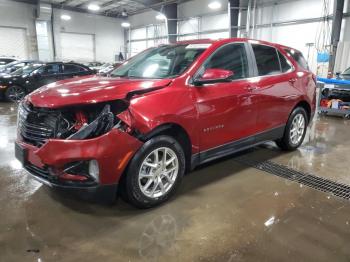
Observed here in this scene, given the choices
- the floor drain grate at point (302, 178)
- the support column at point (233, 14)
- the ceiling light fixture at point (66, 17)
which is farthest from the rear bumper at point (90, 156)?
the ceiling light fixture at point (66, 17)

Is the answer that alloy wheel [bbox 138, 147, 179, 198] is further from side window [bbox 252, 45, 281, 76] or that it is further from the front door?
side window [bbox 252, 45, 281, 76]

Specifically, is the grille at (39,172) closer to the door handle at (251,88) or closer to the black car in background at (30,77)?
the door handle at (251,88)

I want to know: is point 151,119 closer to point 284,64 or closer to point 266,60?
point 266,60

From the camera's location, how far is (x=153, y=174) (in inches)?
104

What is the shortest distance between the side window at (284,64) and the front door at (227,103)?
80 centimetres

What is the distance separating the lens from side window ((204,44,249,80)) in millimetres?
3123

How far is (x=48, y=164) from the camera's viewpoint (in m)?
2.29

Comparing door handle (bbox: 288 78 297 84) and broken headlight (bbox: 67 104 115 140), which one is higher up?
door handle (bbox: 288 78 297 84)

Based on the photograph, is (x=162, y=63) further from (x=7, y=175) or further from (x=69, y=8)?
(x=69, y=8)

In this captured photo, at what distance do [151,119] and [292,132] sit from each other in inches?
105

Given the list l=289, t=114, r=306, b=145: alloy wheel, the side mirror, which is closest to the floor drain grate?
l=289, t=114, r=306, b=145: alloy wheel

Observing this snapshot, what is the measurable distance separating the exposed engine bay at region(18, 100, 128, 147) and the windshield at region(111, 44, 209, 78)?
0.78 meters

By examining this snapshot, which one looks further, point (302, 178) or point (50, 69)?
point (50, 69)

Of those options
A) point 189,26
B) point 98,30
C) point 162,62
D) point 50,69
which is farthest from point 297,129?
point 98,30
